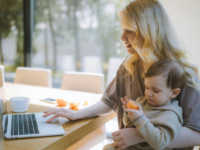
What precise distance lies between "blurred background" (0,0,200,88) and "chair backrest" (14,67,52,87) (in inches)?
38.6

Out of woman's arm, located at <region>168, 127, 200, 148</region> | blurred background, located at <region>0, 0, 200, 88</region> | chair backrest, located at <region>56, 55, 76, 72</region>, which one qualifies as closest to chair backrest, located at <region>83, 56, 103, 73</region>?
blurred background, located at <region>0, 0, 200, 88</region>

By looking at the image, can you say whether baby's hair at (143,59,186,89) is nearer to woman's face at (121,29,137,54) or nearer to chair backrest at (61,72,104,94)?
woman's face at (121,29,137,54)

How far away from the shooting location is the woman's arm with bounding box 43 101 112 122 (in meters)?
1.11

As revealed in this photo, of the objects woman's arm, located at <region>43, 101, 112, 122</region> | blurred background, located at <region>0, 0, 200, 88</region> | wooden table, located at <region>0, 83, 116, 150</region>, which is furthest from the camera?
blurred background, located at <region>0, 0, 200, 88</region>

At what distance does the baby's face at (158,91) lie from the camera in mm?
1012

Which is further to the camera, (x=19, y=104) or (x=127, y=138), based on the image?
(x=19, y=104)

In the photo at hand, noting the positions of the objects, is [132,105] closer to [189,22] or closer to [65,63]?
[189,22]

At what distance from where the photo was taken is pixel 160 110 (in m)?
1.03

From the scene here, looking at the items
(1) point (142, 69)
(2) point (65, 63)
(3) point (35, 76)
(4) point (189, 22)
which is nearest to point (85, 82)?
(3) point (35, 76)

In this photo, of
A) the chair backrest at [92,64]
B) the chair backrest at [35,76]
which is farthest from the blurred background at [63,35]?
the chair backrest at [35,76]

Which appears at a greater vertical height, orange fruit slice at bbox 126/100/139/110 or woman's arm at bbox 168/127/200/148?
orange fruit slice at bbox 126/100/139/110

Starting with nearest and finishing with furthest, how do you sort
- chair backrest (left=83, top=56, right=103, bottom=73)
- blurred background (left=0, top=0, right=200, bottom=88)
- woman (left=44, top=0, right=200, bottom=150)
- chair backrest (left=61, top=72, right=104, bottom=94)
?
woman (left=44, top=0, right=200, bottom=150) < chair backrest (left=61, top=72, right=104, bottom=94) < blurred background (left=0, top=0, right=200, bottom=88) < chair backrest (left=83, top=56, right=103, bottom=73)

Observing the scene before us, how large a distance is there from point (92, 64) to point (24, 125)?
261 centimetres

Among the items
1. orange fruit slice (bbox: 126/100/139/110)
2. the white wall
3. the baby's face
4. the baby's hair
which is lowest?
orange fruit slice (bbox: 126/100/139/110)
